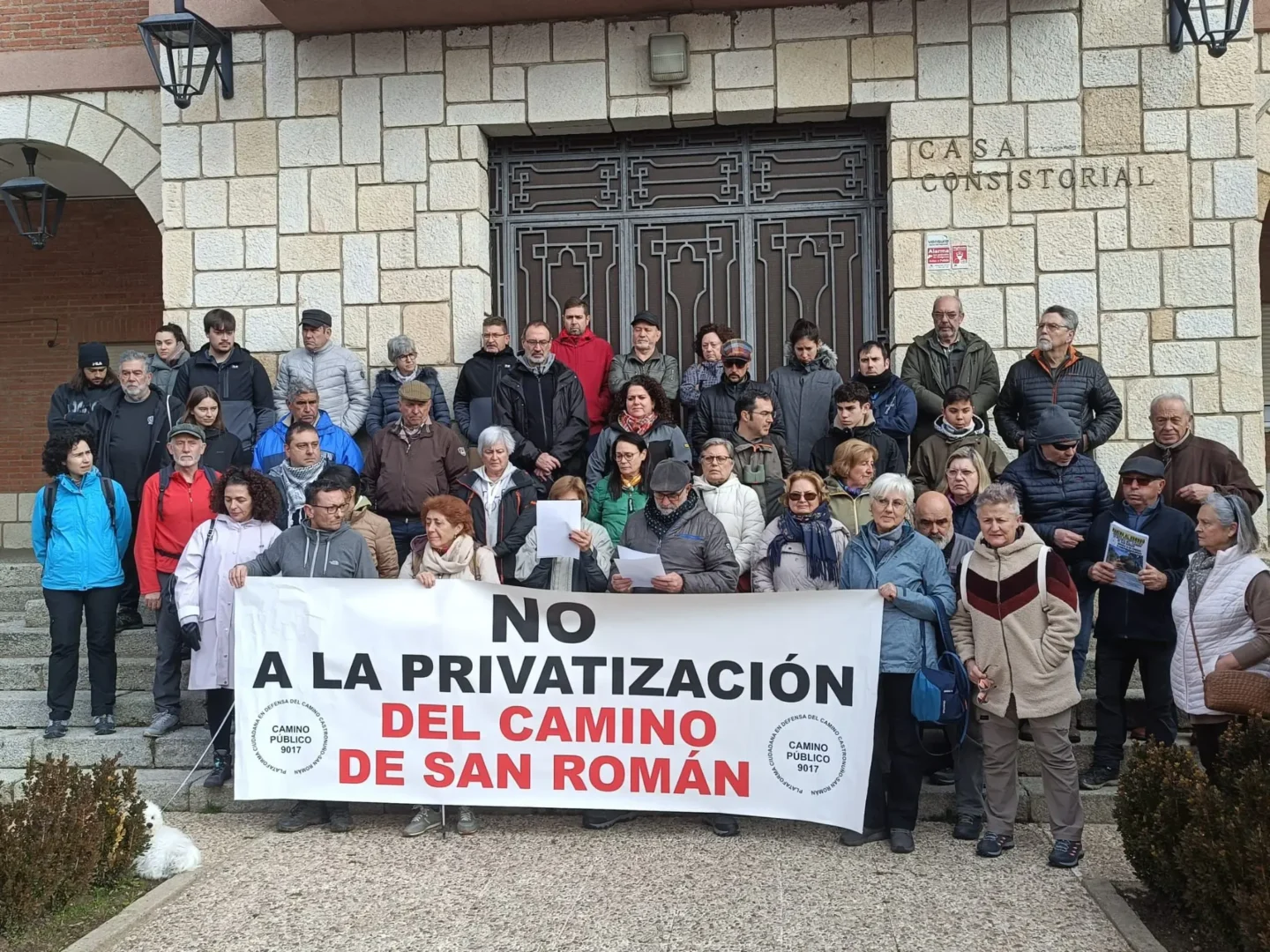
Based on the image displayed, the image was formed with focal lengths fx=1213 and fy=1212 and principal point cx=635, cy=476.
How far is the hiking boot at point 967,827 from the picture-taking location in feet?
18.5

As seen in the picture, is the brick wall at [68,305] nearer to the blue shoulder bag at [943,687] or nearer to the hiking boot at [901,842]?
the blue shoulder bag at [943,687]

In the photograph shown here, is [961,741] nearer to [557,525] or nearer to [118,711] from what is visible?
[557,525]

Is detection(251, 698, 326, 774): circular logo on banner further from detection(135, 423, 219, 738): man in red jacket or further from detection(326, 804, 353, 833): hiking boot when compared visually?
detection(135, 423, 219, 738): man in red jacket

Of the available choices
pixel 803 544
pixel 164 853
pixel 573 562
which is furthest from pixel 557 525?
pixel 164 853

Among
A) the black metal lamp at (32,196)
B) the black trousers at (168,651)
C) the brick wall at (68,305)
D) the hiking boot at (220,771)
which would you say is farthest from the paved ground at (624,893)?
the brick wall at (68,305)

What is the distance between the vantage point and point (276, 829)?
5.98 meters

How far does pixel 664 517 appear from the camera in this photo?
5.96 meters

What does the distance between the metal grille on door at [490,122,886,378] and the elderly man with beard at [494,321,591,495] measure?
1.65 metres

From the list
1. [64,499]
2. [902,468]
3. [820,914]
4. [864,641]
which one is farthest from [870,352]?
[64,499]

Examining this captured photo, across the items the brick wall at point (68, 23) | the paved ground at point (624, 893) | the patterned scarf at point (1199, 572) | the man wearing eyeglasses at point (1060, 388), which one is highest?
the brick wall at point (68, 23)

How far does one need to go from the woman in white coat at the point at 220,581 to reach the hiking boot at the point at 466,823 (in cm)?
141

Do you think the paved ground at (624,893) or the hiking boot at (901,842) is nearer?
the paved ground at (624,893)

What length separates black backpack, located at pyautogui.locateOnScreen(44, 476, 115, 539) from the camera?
6.97 metres

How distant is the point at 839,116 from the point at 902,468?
3.34 meters
